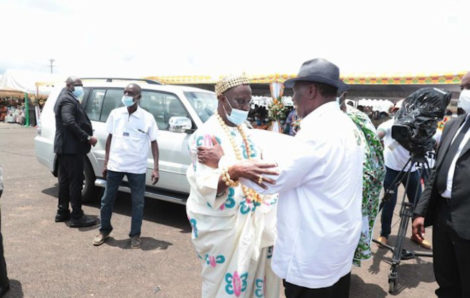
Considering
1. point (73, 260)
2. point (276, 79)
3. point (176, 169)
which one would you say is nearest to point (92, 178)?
point (176, 169)

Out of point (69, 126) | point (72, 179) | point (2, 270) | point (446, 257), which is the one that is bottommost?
point (2, 270)

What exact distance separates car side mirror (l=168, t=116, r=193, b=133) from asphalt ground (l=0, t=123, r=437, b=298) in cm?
141

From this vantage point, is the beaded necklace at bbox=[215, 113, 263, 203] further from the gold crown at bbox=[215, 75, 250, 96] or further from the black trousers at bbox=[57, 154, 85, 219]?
the black trousers at bbox=[57, 154, 85, 219]

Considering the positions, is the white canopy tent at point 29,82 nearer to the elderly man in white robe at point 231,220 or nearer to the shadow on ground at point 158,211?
the shadow on ground at point 158,211

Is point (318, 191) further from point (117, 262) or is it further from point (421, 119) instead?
point (117, 262)

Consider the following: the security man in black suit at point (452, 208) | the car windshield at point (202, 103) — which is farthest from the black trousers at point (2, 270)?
the security man in black suit at point (452, 208)

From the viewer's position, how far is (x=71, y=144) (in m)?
4.34

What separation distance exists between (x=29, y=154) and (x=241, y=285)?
10251 mm

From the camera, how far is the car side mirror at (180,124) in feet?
14.9

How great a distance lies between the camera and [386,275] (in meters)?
3.66

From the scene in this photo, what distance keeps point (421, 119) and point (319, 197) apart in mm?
1999

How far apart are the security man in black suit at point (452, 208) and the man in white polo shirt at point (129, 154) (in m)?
2.93

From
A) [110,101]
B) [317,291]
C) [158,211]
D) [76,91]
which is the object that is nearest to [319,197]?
[317,291]

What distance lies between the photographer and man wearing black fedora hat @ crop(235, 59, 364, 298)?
154 centimetres
